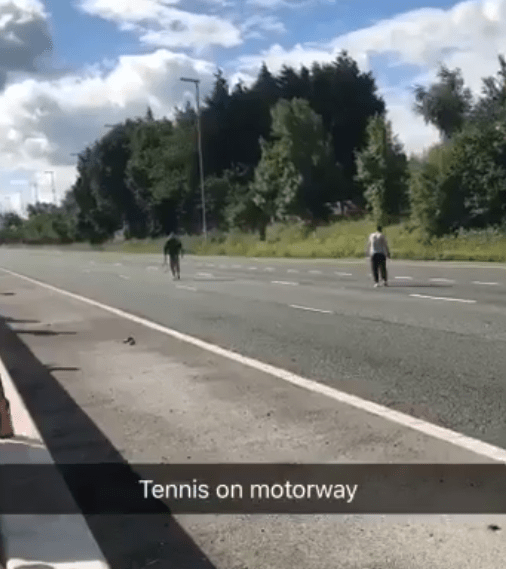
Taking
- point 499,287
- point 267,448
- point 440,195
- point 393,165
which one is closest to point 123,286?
point 499,287

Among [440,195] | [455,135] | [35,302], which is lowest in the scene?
[35,302]

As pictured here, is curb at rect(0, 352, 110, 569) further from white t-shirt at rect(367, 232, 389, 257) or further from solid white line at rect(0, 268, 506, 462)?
white t-shirt at rect(367, 232, 389, 257)

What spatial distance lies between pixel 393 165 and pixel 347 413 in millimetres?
52863

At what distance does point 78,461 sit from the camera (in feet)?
22.5

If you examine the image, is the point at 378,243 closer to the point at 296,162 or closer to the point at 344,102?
the point at 296,162

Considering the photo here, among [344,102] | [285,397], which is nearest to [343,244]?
[344,102]

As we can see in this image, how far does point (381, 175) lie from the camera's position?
58.4 metres

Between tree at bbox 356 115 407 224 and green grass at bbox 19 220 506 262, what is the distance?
5.44ft

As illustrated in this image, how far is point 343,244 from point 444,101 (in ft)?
71.2

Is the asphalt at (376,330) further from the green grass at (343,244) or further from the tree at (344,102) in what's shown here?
the tree at (344,102)

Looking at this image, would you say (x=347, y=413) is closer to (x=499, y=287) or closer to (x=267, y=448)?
(x=267, y=448)

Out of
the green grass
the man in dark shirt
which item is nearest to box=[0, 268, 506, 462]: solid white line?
the man in dark shirt

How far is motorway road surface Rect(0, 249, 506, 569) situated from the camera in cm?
479

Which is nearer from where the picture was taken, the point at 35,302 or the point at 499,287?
the point at 499,287
